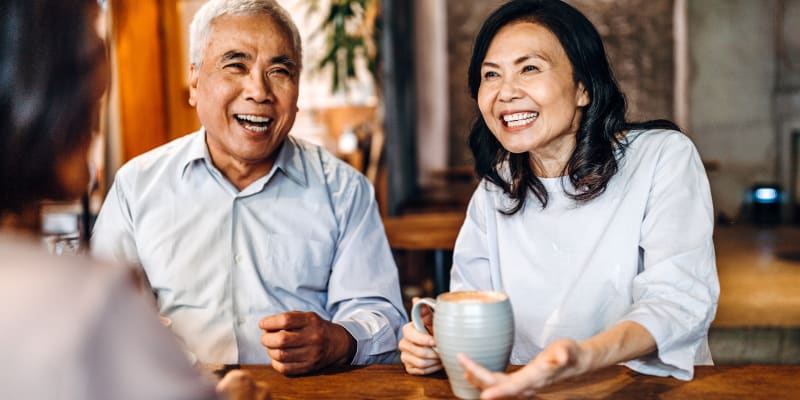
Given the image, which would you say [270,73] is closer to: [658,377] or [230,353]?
[230,353]

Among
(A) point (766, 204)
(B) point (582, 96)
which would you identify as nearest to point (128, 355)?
(B) point (582, 96)

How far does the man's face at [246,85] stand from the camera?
1.63 m

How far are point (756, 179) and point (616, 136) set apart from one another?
4.89 metres

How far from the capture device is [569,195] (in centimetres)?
152

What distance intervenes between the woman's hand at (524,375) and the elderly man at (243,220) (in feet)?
2.09

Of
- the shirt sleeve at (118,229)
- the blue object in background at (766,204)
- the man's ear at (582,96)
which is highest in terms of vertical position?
the man's ear at (582,96)

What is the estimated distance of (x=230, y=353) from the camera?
5.21 ft

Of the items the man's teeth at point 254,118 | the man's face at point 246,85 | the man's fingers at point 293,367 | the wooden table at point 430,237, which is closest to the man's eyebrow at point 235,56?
the man's face at point 246,85

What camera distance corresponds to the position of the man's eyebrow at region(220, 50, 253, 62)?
163 centimetres

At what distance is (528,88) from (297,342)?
0.74 m

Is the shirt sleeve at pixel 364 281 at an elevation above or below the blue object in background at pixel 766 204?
above

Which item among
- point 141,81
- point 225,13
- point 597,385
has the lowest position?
point 597,385

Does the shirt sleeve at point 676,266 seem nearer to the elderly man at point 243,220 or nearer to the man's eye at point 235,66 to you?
the elderly man at point 243,220

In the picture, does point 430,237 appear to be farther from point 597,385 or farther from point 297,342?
point 597,385
